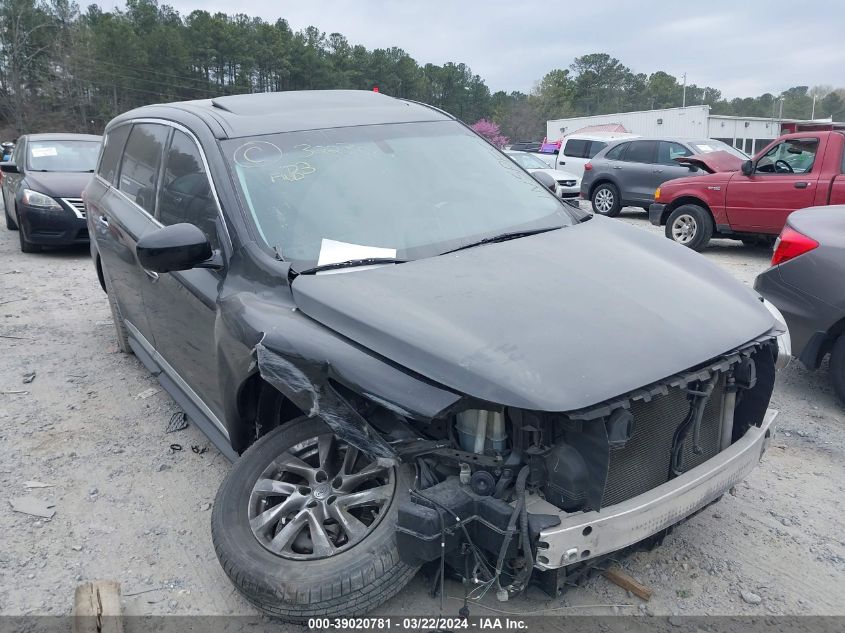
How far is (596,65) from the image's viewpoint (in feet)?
327

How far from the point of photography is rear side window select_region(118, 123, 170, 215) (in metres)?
4.00

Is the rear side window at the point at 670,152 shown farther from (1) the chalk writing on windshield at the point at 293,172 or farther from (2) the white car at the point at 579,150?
(1) the chalk writing on windshield at the point at 293,172

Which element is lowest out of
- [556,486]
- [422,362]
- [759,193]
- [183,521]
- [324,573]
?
[183,521]

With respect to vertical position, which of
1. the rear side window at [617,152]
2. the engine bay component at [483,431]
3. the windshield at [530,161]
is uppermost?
the rear side window at [617,152]

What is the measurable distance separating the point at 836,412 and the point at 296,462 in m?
3.56

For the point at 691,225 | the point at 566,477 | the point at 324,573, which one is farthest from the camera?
the point at 691,225

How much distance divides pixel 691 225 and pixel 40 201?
9.19 m

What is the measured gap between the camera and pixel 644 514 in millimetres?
2287

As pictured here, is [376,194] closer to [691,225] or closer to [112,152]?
[112,152]

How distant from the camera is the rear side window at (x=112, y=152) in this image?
485cm

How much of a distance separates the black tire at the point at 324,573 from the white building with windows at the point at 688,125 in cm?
3323

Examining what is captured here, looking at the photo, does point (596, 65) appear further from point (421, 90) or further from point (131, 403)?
point (131, 403)

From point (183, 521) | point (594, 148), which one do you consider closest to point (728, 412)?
point (183, 521)

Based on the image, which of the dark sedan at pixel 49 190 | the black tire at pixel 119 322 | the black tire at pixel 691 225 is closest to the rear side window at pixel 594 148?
the black tire at pixel 691 225
